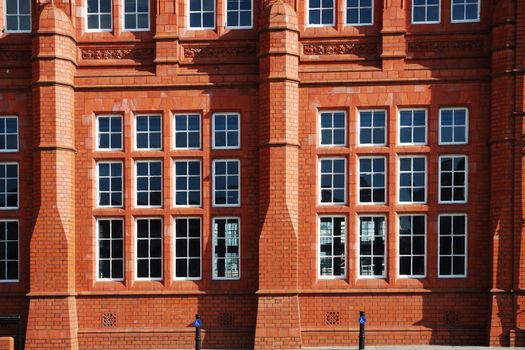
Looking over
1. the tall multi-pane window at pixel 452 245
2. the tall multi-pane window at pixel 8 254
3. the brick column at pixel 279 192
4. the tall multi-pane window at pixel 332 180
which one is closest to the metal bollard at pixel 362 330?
the brick column at pixel 279 192

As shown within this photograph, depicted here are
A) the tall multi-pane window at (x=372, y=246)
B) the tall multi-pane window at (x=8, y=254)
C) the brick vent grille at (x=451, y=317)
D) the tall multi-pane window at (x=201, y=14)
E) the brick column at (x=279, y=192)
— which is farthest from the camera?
the tall multi-pane window at (x=201, y=14)

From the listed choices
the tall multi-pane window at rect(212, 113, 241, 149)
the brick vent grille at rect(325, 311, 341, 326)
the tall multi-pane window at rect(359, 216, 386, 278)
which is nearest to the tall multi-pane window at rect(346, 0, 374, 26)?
the tall multi-pane window at rect(212, 113, 241, 149)

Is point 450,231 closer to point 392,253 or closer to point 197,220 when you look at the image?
point 392,253

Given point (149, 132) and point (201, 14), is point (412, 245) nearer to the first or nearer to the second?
point (149, 132)

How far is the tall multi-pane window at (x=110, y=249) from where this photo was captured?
14.3 m

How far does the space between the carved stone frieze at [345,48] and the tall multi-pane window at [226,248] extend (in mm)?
4790

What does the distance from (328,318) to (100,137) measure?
7366 millimetres

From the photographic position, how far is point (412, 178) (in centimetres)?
1412

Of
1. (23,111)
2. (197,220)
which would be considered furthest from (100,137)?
(197,220)

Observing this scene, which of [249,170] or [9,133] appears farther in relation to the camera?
[9,133]

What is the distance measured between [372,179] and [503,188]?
3.09 metres

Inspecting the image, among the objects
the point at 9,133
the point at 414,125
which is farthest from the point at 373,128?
the point at 9,133

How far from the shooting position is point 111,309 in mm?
14117

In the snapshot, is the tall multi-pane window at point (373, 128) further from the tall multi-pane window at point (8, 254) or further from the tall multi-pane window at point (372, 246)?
the tall multi-pane window at point (8, 254)
